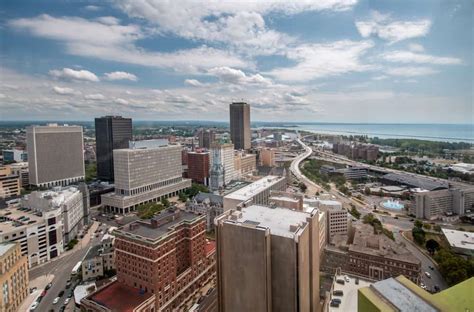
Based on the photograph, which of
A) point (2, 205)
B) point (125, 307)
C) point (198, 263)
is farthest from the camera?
point (2, 205)

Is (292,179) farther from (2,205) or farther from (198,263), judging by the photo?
(2,205)

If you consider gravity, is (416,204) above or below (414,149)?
below

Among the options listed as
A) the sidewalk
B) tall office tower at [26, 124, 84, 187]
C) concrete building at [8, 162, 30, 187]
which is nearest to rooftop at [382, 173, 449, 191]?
the sidewalk

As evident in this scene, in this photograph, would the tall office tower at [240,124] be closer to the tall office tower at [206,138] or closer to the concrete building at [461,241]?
the tall office tower at [206,138]

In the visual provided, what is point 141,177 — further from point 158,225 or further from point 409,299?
point 409,299

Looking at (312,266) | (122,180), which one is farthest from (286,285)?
(122,180)

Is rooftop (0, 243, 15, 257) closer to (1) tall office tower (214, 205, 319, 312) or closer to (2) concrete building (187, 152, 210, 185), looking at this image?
(1) tall office tower (214, 205, 319, 312)
